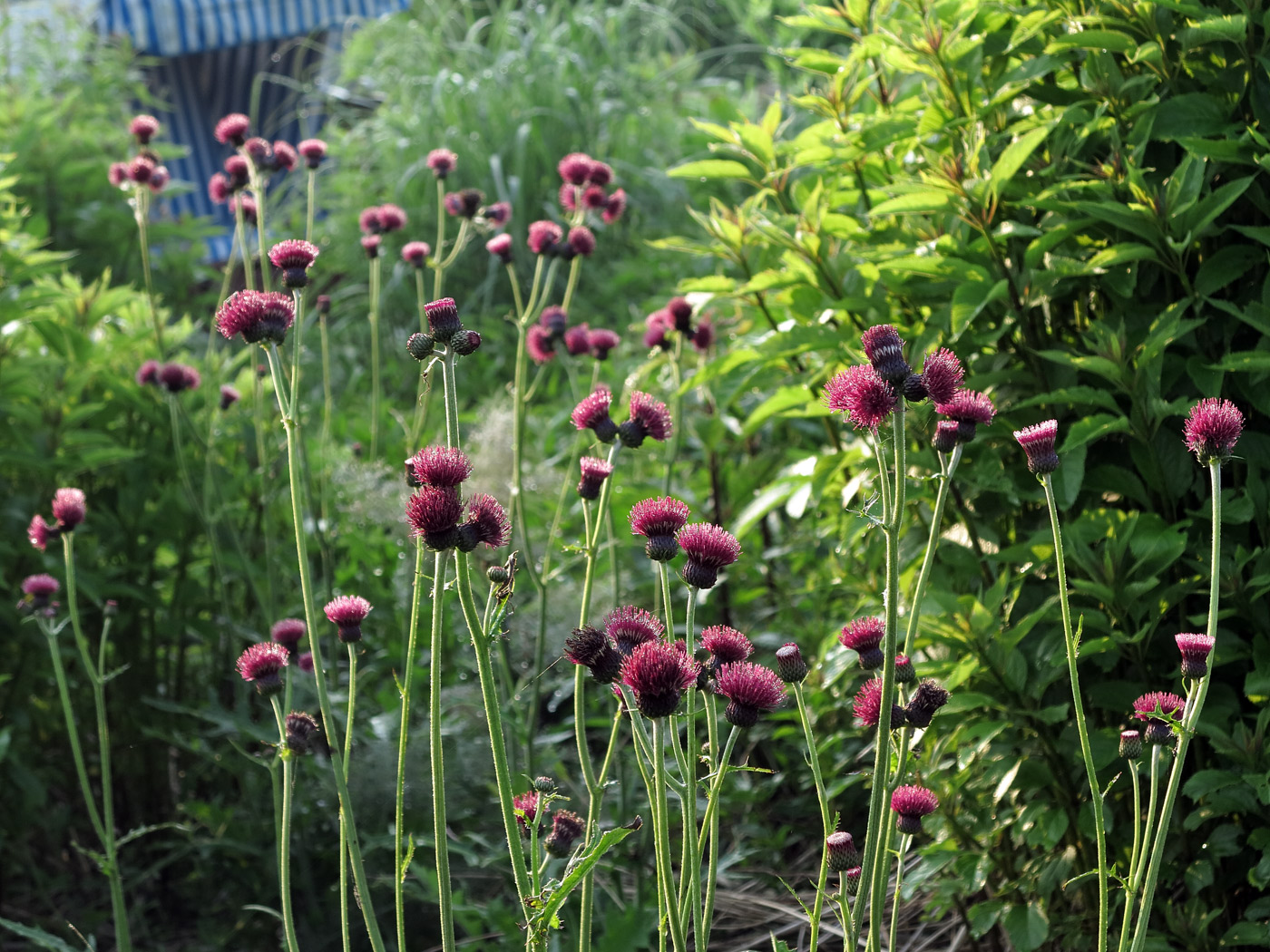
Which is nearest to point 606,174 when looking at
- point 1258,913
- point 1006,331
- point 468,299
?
point 1006,331

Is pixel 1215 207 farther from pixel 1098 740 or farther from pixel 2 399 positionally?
pixel 2 399

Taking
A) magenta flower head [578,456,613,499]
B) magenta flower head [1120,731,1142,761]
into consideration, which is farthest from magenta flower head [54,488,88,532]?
magenta flower head [1120,731,1142,761]

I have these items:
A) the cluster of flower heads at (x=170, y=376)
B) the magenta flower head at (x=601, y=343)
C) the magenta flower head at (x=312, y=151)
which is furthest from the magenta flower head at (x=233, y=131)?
the magenta flower head at (x=601, y=343)

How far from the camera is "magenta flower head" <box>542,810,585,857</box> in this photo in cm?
147

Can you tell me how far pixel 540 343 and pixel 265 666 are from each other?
1.22 meters

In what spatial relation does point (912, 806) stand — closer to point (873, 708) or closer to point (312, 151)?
point (873, 708)

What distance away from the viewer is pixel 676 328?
7.79ft

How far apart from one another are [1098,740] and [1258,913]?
12.0 inches

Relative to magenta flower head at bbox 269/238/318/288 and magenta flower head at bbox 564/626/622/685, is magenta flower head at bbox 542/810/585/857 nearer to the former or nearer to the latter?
magenta flower head at bbox 564/626/622/685

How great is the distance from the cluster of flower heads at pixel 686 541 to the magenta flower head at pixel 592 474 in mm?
269

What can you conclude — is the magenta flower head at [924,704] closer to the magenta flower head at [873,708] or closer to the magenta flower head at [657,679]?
the magenta flower head at [873,708]

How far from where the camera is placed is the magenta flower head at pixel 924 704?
4.31 ft

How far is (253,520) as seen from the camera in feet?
10.5

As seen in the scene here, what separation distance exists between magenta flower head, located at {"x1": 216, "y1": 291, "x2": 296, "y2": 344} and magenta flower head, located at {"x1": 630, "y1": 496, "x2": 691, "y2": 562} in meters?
0.49
